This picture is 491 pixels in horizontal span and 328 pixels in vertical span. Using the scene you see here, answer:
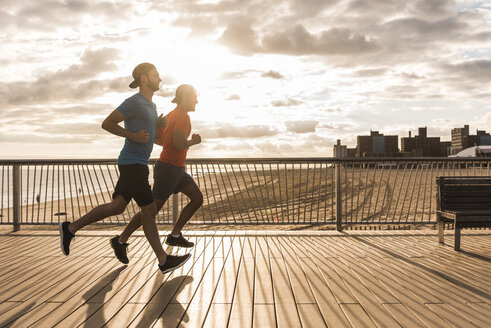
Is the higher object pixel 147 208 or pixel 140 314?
pixel 147 208

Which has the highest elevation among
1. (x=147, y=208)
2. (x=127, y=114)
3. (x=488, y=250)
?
(x=127, y=114)

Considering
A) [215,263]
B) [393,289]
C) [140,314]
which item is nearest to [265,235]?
[215,263]

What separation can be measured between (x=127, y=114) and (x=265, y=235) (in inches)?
134

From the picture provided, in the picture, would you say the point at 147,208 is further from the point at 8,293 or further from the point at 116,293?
the point at 8,293

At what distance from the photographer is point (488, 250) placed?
6129mm

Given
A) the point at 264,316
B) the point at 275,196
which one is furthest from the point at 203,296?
the point at 275,196

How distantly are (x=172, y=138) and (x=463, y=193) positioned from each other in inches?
165

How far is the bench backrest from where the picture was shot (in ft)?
20.8

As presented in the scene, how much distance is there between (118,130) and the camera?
4.41m

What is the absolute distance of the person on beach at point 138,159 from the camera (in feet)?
14.6

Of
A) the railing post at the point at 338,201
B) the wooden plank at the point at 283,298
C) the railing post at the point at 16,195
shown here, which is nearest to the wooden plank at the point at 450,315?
the wooden plank at the point at 283,298

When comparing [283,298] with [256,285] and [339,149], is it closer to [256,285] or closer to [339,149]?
[256,285]

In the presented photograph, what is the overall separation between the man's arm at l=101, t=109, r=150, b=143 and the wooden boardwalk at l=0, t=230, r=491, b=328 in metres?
1.43

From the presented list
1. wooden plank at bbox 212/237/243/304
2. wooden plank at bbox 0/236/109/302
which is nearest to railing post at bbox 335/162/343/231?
wooden plank at bbox 212/237/243/304
